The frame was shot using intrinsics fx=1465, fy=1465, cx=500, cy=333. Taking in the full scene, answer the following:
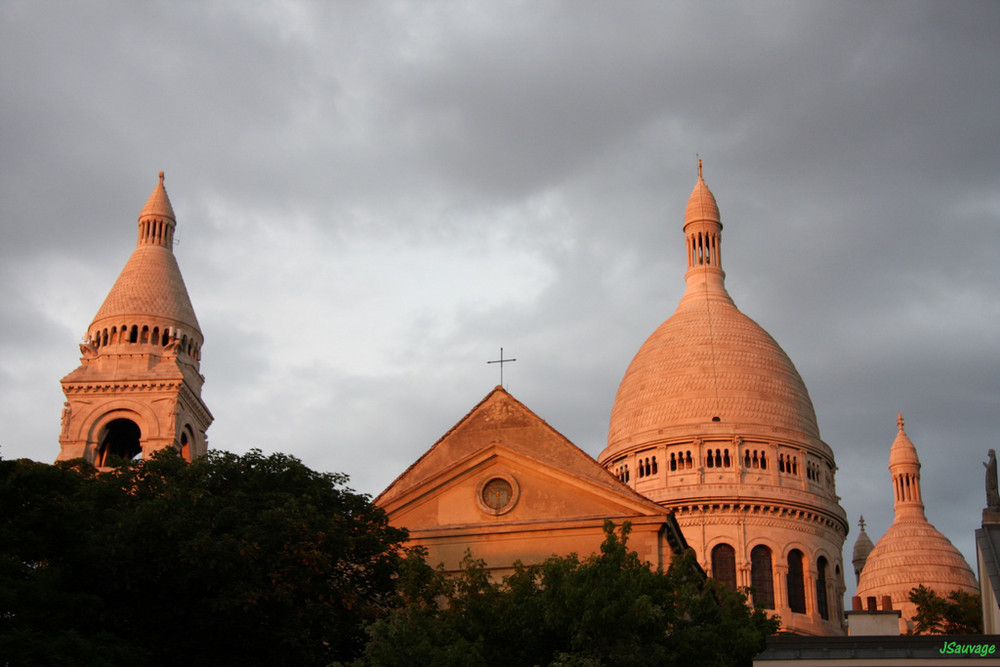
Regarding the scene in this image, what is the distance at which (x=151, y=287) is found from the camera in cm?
8031

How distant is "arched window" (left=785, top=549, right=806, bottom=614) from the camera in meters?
85.2

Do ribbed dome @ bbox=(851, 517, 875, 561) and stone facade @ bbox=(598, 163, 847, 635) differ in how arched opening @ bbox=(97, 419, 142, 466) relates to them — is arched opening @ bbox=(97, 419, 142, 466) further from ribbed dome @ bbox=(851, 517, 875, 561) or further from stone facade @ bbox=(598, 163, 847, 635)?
ribbed dome @ bbox=(851, 517, 875, 561)

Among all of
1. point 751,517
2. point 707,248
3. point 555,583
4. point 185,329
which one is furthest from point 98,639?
point 707,248

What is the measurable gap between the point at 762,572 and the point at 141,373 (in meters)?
37.1

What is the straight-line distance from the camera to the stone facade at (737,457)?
85.6 m

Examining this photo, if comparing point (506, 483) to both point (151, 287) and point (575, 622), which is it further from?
point (151, 287)

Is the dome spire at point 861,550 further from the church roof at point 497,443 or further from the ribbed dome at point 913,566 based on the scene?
the church roof at point 497,443

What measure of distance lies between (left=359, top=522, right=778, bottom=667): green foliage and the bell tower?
4608 centimetres

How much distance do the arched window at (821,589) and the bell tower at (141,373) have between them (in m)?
36.6

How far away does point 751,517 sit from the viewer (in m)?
86.1

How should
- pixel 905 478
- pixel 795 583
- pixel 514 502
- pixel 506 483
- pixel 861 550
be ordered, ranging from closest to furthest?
pixel 514 502 → pixel 506 483 → pixel 795 583 → pixel 905 478 → pixel 861 550

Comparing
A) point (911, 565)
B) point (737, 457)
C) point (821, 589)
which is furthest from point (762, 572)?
point (911, 565)

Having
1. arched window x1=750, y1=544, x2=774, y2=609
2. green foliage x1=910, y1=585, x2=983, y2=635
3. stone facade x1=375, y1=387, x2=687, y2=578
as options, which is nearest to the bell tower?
arched window x1=750, y1=544, x2=774, y2=609

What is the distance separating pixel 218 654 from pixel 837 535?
62604 millimetres
